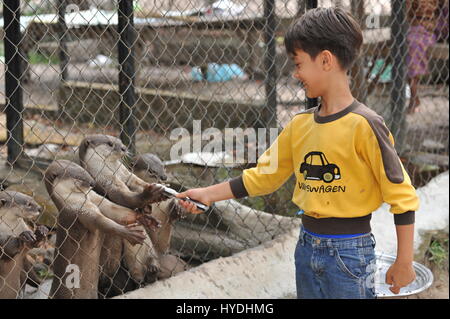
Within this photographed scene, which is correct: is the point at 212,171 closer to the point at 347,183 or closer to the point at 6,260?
the point at 6,260

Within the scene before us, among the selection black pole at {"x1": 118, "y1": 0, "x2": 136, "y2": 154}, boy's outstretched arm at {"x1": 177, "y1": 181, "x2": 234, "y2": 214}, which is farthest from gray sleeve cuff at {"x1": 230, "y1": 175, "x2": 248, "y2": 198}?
black pole at {"x1": 118, "y1": 0, "x2": 136, "y2": 154}

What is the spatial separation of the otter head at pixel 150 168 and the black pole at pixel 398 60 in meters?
2.43

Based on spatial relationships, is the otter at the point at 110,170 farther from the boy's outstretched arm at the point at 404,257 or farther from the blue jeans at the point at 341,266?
the boy's outstretched arm at the point at 404,257

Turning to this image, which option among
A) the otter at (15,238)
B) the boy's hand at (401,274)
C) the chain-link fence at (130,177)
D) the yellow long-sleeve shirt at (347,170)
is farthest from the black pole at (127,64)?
the boy's hand at (401,274)

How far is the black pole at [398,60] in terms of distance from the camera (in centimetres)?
532

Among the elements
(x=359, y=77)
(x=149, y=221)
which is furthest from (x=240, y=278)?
(x=359, y=77)

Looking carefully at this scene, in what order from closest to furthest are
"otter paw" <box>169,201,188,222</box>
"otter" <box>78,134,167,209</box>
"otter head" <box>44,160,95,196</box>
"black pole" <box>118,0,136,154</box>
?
1. "otter head" <box>44,160,95,196</box>
2. "otter" <box>78,134,167,209</box>
3. "otter paw" <box>169,201,188,222</box>
4. "black pole" <box>118,0,136,154</box>

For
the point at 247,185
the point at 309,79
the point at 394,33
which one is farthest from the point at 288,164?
the point at 394,33

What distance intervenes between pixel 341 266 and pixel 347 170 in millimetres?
366

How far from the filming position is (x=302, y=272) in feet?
8.75

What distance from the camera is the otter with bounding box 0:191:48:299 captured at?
336cm

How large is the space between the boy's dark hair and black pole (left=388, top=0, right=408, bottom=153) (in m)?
2.97

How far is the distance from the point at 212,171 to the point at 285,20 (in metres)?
2.08

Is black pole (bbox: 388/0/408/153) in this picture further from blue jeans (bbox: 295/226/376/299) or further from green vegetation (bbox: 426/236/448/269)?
blue jeans (bbox: 295/226/376/299)
